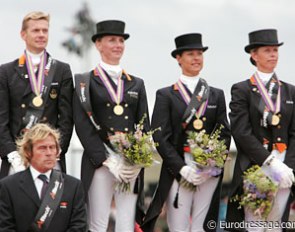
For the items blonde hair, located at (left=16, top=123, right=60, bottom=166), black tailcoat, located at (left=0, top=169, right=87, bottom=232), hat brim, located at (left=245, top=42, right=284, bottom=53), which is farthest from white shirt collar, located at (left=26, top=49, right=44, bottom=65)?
hat brim, located at (left=245, top=42, right=284, bottom=53)

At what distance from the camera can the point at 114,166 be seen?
10.5 m

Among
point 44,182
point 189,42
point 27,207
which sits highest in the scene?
point 189,42

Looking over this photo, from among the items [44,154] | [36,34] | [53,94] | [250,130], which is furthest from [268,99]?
[44,154]

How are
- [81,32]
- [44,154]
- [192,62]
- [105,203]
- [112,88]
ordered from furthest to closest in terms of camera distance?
[81,32] → [192,62] → [112,88] → [105,203] → [44,154]

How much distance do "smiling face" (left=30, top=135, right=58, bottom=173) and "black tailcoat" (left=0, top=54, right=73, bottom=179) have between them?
121 centimetres

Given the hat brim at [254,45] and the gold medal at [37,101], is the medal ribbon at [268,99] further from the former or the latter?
the gold medal at [37,101]

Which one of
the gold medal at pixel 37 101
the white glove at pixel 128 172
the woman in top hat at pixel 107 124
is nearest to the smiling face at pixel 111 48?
the woman in top hat at pixel 107 124

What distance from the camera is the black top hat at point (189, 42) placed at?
1122cm

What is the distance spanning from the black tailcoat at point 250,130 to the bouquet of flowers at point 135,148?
1.08 m

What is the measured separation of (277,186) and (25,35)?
3.35 meters

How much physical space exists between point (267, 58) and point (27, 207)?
11.5 feet

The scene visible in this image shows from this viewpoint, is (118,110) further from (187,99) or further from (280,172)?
(280,172)

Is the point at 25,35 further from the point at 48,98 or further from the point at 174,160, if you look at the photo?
the point at 174,160

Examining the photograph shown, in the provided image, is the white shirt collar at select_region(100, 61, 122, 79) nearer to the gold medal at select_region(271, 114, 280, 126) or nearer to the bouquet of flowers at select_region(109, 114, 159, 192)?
the bouquet of flowers at select_region(109, 114, 159, 192)
